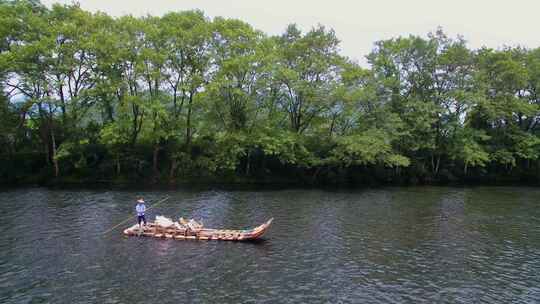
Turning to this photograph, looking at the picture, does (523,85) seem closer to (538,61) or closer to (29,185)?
(538,61)

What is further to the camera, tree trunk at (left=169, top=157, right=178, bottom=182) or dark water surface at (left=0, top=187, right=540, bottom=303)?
tree trunk at (left=169, top=157, right=178, bottom=182)

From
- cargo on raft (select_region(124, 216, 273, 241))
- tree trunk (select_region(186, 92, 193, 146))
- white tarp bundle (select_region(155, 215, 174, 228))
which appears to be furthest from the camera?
tree trunk (select_region(186, 92, 193, 146))

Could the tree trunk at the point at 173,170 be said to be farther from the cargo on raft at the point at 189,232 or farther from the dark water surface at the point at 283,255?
the cargo on raft at the point at 189,232

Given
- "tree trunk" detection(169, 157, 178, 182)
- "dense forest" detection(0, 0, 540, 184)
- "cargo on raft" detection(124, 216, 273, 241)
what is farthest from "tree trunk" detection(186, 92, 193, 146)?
"cargo on raft" detection(124, 216, 273, 241)

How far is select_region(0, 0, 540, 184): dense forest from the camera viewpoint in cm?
5594

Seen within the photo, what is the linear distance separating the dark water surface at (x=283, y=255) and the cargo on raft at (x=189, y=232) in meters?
0.76

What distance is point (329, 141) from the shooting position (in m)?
62.6

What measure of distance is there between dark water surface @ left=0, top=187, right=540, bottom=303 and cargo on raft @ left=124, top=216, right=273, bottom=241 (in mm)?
757

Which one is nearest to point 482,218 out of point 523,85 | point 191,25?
point 523,85

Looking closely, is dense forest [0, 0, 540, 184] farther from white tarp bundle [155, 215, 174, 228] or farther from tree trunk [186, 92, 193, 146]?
white tarp bundle [155, 215, 174, 228]

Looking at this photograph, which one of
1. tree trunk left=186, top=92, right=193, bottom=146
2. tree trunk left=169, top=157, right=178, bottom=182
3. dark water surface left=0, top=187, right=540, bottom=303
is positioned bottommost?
dark water surface left=0, top=187, right=540, bottom=303

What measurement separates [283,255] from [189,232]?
8.00 meters

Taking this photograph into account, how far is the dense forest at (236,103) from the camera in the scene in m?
55.9

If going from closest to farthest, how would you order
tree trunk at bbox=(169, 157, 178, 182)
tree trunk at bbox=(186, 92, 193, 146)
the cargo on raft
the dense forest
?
the cargo on raft < the dense forest < tree trunk at bbox=(169, 157, 178, 182) < tree trunk at bbox=(186, 92, 193, 146)
